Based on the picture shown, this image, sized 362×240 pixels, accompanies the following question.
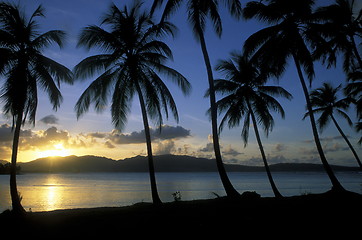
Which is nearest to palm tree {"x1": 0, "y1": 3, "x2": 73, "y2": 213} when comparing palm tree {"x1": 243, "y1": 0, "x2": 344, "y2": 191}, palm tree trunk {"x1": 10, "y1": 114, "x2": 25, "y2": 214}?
palm tree trunk {"x1": 10, "y1": 114, "x2": 25, "y2": 214}

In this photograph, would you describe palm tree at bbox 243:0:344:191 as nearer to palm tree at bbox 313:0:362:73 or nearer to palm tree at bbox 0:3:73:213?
palm tree at bbox 313:0:362:73

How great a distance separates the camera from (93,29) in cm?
1398

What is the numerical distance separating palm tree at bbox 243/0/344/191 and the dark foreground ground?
6.25 metres

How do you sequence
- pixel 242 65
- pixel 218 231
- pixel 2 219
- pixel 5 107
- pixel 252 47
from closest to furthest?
pixel 218 231 → pixel 2 219 → pixel 5 107 → pixel 252 47 → pixel 242 65

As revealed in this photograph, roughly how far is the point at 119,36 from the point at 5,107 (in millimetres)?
6598

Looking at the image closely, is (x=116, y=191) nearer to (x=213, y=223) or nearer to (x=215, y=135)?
(x=215, y=135)

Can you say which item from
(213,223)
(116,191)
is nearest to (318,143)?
(213,223)

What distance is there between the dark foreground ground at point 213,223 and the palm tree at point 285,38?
246 inches

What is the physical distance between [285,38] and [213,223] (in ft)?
37.3

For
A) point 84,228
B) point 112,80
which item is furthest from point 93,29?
point 84,228

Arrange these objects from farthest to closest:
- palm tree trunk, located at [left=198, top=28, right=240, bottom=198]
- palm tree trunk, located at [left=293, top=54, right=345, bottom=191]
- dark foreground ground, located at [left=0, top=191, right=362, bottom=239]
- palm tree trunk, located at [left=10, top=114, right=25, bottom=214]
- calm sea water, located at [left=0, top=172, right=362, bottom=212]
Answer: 1. calm sea water, located at [left=0, top=172, right=362, bottom=212]
2. palm tree trunk, located at [left=293, top=54, right=345, bottom=191]
3. palm tree trunk, located at [left=198, top=28, right=240, bottom=198]
4. palm tree trunk, located at [left=10, top=114, right=25, bottom=214]
5. dark foreground ground, located at [left=0, top=191, right=362, bottom=239]

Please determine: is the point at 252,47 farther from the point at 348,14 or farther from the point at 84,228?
the point at 84,228

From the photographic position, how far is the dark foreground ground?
698cm

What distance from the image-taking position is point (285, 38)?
14586 mm
